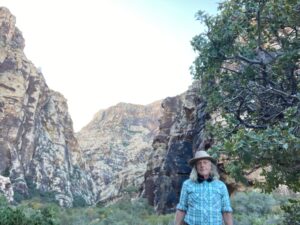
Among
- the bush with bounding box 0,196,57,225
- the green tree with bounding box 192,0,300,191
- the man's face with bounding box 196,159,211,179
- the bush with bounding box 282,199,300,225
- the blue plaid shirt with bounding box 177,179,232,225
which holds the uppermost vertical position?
the green tree with bounding box 192,0,300,191

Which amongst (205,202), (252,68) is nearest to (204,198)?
(205,202)

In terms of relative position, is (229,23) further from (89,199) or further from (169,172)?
(89,199)

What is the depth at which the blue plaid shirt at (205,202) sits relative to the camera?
445 cm

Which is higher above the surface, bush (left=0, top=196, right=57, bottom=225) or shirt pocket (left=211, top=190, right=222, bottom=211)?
shirt pocket (left=211, top=190, right=222, bottom=211)

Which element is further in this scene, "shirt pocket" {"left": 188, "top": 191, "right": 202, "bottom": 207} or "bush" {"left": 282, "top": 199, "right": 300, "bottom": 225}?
"bush" {"left": 282, "top": 199, "right": 300, "bottom": 225}

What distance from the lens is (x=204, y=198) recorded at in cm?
452

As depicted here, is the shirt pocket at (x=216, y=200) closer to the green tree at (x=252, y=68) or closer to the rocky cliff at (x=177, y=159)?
the green tree at (x=252, y=68)

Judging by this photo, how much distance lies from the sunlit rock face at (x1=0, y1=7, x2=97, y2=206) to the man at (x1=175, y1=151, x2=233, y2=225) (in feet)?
196

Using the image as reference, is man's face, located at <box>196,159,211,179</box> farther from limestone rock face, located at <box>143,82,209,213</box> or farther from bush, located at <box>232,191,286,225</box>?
limestone rock face, located at <box>143,82,209,213</box>

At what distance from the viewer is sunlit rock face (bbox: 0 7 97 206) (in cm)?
6438

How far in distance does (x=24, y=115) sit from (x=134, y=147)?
52.1 metres

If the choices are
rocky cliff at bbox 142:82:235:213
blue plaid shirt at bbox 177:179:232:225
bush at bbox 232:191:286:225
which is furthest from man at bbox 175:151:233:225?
rocky cliff at bbox 142:82:235:213

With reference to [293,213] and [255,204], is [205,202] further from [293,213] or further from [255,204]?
[255,204]

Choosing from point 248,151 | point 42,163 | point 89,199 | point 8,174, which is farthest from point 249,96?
point 89,199
